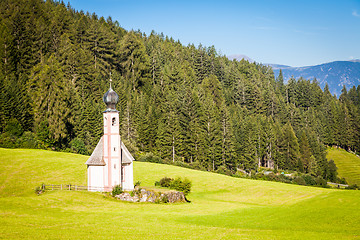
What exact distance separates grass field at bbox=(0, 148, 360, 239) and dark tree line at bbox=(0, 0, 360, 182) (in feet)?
64.1

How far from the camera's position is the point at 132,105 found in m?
90.0

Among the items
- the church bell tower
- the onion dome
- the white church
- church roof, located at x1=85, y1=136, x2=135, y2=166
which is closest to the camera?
the white church

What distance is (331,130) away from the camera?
133750 mm

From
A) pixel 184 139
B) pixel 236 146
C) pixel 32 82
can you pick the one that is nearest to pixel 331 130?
pixel 236 146

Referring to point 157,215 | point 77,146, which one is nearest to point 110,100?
point 157,215

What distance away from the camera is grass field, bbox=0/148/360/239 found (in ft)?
72.5

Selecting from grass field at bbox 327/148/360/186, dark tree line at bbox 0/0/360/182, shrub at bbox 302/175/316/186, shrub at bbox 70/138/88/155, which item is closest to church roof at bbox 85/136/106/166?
dark tree line at bbox 0/0/360/182

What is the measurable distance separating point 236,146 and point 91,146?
37.9m

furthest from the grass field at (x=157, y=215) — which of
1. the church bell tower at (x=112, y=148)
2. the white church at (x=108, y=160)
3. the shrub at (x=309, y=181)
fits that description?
the shrub at (x=309, y=181)

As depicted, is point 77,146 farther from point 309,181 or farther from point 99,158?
point 309,181

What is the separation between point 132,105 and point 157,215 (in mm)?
60623

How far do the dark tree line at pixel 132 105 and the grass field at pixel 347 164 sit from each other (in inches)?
278

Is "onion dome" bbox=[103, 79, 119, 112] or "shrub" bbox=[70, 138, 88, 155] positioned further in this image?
"shrub" bbox=[70, 138, 88, 155]

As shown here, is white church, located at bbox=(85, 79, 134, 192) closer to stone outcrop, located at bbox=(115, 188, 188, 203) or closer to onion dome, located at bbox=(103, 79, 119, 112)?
onion dome, located at bbox=(103, 79, 119, 112)
